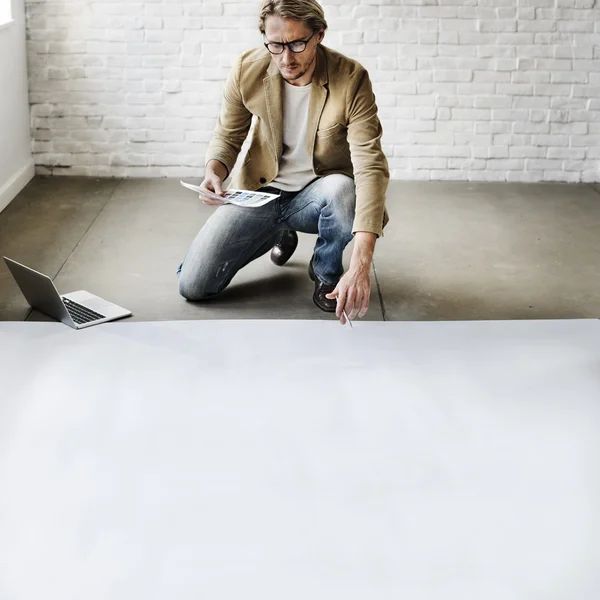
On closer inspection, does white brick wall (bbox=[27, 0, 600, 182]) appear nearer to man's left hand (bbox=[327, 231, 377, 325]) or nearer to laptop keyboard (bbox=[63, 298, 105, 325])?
laptop keyboard (bbox=[63, 298, 105, 325])

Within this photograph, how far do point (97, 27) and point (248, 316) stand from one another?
7.37 feet

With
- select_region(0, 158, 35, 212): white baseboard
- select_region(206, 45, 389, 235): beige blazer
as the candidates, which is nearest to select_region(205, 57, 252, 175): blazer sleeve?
select_region(206, 45, 389, 235): beige blazer

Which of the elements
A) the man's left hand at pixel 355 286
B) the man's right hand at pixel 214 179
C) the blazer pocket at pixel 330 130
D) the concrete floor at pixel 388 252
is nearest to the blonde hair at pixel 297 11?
the blazer pocket at pixel 330 130

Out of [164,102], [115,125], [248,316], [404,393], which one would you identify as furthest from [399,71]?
[404,393]

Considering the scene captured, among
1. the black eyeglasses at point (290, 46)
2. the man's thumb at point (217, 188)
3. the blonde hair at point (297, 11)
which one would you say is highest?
the blonde hair at point (297, 11)

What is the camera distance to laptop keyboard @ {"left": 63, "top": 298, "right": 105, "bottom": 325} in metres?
2.61

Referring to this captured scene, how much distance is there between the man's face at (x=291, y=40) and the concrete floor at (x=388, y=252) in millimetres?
780

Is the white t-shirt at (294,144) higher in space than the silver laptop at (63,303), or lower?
higher

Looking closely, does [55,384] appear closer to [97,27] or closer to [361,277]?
[361,277]

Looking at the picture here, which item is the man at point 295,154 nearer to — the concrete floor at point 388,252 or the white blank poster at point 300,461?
the concrete floor at point 388,252

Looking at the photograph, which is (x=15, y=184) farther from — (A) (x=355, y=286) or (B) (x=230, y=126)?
(A) (x=355, y=286)

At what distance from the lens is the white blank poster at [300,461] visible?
4.83 ft

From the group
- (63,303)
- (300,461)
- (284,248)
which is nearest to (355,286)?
(300,461)

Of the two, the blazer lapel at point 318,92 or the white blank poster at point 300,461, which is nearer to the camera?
the white blank poster at point 300,461
